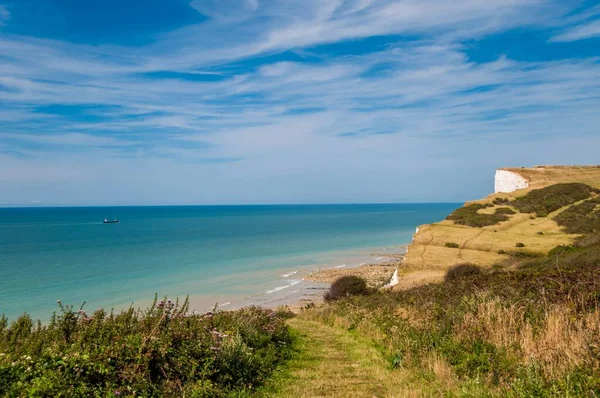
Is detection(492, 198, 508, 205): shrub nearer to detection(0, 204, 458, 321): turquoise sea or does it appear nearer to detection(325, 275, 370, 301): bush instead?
detection(0, 204, 458, 321): turquoise sea

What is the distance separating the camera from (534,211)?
45.2 metres

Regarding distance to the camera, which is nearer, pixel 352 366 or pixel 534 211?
pixel 352 366

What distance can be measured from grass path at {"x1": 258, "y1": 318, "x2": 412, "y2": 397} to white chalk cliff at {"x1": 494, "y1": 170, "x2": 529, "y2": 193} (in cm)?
5647

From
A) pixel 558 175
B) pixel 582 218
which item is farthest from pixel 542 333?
pixel 558 175

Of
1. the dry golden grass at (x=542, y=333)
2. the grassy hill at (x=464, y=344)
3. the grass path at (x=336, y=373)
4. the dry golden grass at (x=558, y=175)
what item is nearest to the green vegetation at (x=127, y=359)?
the grass path at (x=336, y=373)

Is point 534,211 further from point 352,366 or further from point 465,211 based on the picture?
point 352,366

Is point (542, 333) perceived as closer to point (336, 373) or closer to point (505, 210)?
point (336, 373)

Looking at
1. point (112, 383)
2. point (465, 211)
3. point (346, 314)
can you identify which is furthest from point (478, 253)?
point (112, 383)

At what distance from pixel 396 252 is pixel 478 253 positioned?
40021 millimetres

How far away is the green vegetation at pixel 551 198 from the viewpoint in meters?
45.7

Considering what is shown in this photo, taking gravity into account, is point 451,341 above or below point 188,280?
above

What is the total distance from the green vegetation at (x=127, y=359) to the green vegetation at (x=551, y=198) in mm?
42716

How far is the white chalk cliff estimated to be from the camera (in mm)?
62347

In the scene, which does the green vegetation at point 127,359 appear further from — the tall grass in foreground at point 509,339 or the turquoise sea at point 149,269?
the turquoise sea at point 149,269
